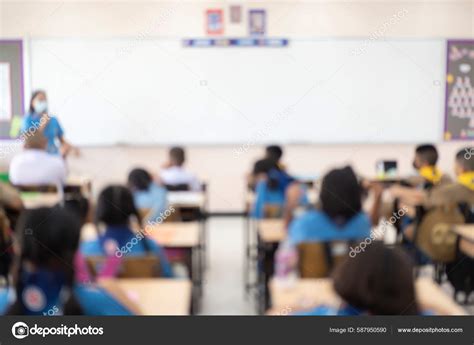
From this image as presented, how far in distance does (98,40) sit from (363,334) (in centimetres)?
193

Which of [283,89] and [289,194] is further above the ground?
[283,89]

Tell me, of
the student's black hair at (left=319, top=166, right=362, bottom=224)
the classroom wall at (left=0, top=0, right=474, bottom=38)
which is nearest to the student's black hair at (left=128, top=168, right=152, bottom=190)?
the classroom wall at (left=0, top=0, right=474, bottom=38)

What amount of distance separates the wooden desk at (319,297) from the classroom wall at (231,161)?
52.1 inches

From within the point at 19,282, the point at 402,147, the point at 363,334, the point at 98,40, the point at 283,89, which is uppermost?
the point at 98,40

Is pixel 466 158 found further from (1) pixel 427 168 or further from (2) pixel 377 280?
(2) pixel 377 280

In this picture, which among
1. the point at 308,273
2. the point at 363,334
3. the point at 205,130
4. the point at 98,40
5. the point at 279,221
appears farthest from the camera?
the point at 205,130

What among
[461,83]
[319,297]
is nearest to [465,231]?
[461,83]

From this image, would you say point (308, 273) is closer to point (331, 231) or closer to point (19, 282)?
point (331, 231)

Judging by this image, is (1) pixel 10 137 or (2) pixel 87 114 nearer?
(1) pixel 10 137

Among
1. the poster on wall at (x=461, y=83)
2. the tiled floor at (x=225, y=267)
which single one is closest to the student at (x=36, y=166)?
the tiled floor at (x=225, y=267)

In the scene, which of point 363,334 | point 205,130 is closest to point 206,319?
point 363,334

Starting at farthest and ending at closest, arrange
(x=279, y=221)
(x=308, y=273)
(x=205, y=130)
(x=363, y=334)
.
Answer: (x=205, y=130)
(x=279, y=221)
(x=308, y=273)
(x=363, y=334)

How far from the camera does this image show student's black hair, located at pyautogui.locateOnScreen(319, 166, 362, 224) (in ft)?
6.97

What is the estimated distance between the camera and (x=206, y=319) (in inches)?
58.4
